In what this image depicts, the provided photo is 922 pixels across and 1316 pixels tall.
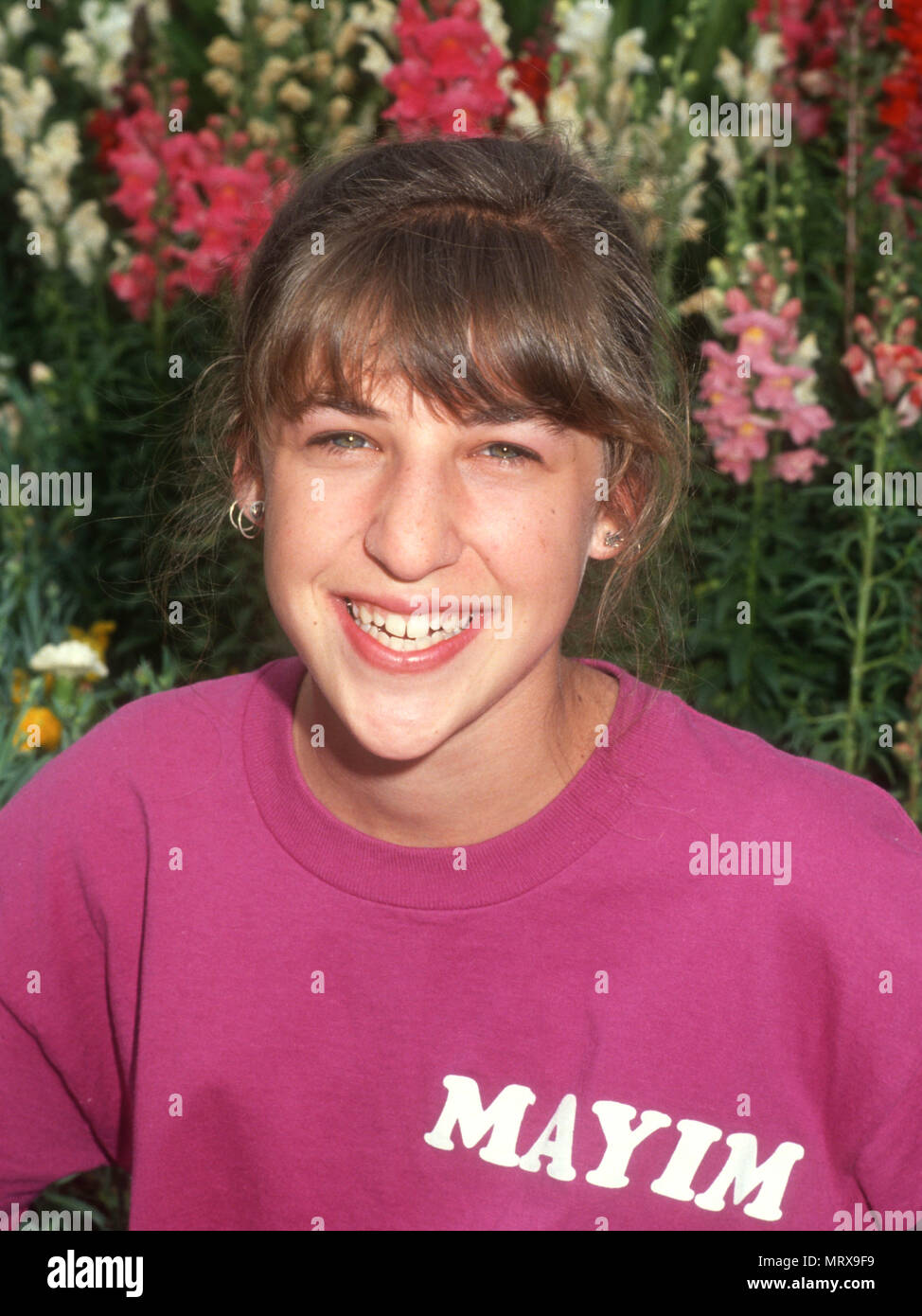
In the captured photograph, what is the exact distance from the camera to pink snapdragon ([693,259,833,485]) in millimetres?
3365

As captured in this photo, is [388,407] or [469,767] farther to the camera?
[469,767]

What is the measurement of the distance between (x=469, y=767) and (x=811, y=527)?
2040 mm

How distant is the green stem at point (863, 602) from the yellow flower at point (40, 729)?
1631mm

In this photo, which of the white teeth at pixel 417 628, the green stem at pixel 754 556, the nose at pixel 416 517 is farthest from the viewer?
the green stem at pixel 754 556

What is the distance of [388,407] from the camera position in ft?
5.65

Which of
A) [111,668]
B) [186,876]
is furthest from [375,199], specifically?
[111,668]

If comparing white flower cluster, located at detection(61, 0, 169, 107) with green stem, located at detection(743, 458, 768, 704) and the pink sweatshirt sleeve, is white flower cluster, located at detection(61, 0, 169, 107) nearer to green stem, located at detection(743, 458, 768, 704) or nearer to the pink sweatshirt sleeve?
green stem, located at detection(743, 458, 768, 704)

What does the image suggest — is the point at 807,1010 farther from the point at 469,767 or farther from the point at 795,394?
the point at 795,394

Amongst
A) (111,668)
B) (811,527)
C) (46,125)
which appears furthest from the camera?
(46,125)

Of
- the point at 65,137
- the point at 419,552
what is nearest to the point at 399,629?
the point at 419,552

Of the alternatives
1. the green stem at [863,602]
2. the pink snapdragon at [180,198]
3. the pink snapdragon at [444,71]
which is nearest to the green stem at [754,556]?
the green stem at [863,602]

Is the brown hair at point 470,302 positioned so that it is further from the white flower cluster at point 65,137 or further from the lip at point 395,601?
the white flower cluster at point 65,137

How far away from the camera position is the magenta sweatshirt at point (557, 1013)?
182 cm

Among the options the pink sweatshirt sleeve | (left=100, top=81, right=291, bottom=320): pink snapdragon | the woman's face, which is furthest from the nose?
(left=100, top=81, right=291, bottom=320): pink snapdragon
